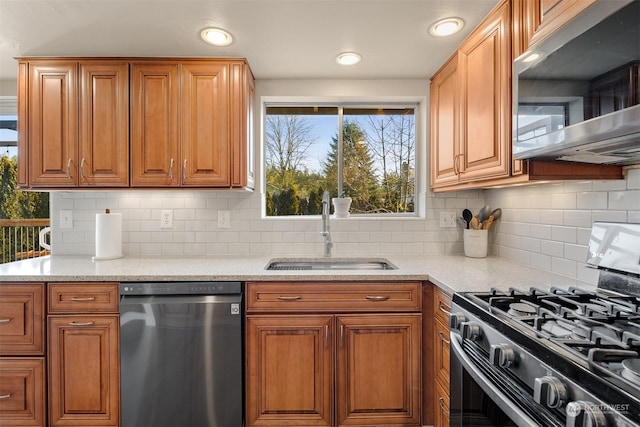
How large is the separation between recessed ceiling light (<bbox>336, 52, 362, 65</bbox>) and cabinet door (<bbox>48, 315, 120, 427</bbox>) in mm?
1945

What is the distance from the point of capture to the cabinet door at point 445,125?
198 centimetres

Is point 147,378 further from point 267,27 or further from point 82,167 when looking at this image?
point 267,27

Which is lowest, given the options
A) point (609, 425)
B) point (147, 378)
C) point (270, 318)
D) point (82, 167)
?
point (147, 378)

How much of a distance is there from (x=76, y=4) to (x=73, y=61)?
623 millimetres

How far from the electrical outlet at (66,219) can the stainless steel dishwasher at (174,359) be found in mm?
1093

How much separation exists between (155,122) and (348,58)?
1260 mm

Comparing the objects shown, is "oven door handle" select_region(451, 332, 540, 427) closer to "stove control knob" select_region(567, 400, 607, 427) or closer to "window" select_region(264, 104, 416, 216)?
"stove control knob" select_region(567, 400, 607, 427)

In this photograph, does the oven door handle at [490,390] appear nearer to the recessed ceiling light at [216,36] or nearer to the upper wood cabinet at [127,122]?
the upper wood cabinet at [127,122]

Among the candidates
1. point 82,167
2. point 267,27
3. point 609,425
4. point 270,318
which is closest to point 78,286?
point 82,167

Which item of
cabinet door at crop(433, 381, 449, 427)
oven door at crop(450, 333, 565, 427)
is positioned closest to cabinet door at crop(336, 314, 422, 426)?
cabinet door at crop(433, 381, 449, 427)

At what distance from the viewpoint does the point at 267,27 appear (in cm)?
174

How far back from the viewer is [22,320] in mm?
1717

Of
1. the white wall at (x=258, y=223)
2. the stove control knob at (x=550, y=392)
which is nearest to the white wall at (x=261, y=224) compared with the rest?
the white wall at (x=258, y=223)

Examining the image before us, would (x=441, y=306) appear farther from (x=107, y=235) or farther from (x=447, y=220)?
(x=107, y=235)
